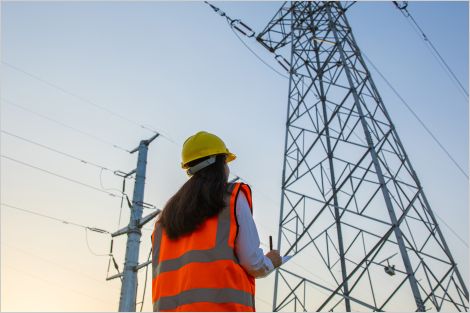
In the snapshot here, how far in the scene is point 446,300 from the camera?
5.12 metres

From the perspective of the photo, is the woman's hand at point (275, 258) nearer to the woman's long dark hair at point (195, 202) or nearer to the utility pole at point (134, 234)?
the woman's long dark hair at point (195, 202)

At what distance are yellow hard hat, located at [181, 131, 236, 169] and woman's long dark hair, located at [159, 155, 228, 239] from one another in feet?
0.22

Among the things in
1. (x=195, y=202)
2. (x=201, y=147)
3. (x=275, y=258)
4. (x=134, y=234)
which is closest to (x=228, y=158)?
(x=201, y=147)

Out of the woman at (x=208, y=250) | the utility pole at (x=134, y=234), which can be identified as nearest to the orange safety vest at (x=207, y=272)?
the woman at (x=208, y=250)

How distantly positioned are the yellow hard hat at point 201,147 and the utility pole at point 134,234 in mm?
6695

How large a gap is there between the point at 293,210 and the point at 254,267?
214 inches

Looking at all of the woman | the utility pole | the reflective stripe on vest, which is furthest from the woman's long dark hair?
the utility pole

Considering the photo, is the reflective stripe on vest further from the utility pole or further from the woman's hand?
the utility pole

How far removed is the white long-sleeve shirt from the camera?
1605 mm

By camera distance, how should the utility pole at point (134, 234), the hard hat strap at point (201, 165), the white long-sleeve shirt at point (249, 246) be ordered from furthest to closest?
the utility pole at point (134, 234)
the hard hat strap at point (201, 165)
the white long-sleeve shirt at point (249, 246)

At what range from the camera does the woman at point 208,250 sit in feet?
4.94

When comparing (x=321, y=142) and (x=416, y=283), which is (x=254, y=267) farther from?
(x=321, y=142)

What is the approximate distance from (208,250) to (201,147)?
55cm

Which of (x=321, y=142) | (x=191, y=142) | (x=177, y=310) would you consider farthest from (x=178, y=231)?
(x=321, y=142)
